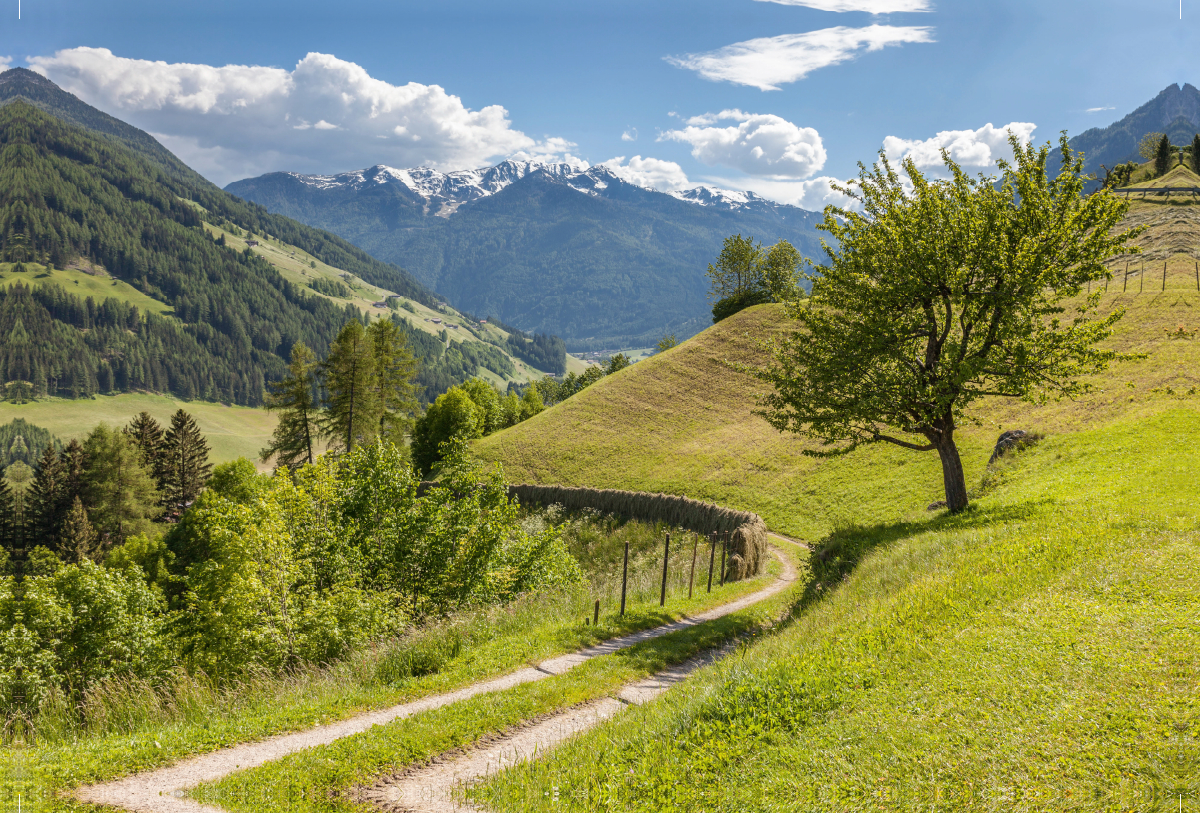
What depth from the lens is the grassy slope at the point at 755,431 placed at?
3278 centimetres

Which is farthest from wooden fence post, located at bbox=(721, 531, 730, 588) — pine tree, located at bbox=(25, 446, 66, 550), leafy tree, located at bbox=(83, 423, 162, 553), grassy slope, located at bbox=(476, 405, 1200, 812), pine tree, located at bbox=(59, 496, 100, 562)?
pine tree, located at bbox=(25, 446, 66, 550)

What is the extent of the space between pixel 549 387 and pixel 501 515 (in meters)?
129

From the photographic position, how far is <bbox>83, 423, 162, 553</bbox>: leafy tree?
2724 inches

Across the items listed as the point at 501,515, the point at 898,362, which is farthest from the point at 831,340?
the point at 501,515

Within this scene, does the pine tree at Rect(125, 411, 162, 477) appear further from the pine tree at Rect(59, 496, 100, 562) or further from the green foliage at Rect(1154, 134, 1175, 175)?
the green foliage at Rect(1154, 134, 1175, 175)

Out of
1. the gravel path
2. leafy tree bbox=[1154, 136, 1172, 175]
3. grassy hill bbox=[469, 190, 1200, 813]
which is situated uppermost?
leafy tree bbox=[1154, 136, 1172, 175]

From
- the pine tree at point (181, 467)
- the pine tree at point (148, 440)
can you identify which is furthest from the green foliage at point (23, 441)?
A: the pine tree at point (181, 467)

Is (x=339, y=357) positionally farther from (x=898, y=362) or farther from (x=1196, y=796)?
(x=1196, y=796)

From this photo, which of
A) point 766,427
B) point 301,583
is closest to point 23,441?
point 766,427

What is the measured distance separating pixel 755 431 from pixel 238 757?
153 ft

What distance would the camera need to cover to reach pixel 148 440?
8138 centimetres

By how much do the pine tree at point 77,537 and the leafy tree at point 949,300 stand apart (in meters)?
74.0

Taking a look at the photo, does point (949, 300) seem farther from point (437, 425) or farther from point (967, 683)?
point (437, 425)

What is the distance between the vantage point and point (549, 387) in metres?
148
